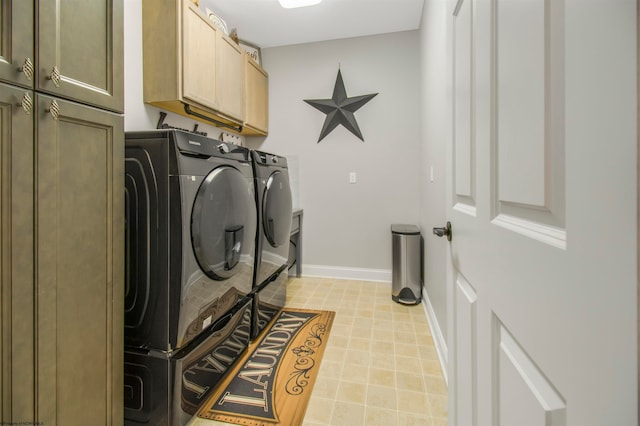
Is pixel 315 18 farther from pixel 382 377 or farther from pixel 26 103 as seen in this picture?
pixel 382 377

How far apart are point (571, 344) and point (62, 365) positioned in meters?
1.25

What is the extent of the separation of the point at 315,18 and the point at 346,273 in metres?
2.52

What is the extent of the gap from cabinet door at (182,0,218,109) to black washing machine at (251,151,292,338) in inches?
27.0

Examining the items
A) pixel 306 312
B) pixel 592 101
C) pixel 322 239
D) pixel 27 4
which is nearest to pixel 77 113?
pixel 27 4

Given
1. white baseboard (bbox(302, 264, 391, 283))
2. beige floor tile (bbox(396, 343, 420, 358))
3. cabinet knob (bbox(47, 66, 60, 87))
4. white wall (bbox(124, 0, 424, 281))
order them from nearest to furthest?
cabinet knob (bbox(47, 66, 60, 87))
beige floor tile (bbox(396, 343, 420, 358))
white wall (bbox(124, 0, 424, 281))
white baseboard (bbox(302, 264, 391, 283))

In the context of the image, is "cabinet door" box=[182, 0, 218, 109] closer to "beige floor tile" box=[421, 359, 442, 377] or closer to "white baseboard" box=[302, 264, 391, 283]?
"white baseboard" box=[302, 264, 391, 283]

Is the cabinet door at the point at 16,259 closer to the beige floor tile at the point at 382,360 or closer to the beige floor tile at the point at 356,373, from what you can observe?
the beige floor tile at the point at 356,373

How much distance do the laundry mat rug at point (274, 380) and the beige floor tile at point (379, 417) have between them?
0.28m

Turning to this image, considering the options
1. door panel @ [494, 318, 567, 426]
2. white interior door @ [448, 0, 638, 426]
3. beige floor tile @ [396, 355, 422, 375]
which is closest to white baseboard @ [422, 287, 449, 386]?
beige floor tile @ [396, 355, 422, 375]

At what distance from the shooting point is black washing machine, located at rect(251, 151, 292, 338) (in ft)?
6.07

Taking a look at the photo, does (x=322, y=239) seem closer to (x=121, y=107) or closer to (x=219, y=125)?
(x=219, y=125)

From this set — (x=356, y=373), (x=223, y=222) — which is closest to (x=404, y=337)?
(x=356, y=373)

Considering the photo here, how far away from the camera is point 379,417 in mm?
1245

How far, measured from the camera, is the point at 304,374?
152 centimetres
